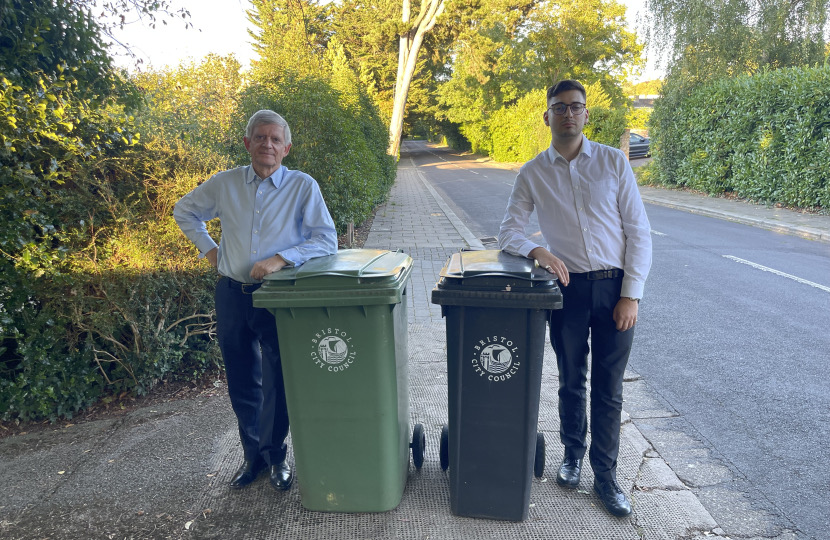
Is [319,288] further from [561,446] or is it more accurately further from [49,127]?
[49,127]

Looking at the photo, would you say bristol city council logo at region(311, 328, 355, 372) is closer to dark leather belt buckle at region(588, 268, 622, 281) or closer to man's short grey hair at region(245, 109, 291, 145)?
man's short grey hair at region(245, 109, 291, 145)

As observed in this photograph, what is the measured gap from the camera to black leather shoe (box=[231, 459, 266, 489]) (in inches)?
124

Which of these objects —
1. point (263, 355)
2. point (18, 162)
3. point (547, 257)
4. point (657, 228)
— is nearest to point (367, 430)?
point (263, 355)

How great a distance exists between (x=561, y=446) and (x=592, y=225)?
58.9 inches

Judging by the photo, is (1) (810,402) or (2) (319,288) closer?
(2) (319,288)

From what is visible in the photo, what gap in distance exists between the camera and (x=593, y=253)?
2754 mm

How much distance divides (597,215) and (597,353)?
0.68 metres

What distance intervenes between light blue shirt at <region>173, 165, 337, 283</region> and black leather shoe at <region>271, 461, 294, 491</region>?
1036 mm

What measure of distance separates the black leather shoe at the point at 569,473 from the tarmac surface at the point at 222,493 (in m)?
0.05

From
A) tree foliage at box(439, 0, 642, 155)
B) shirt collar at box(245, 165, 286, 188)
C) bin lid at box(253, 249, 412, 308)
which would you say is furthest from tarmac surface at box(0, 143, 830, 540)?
tree foliage at box(439, 0, 642, 155)

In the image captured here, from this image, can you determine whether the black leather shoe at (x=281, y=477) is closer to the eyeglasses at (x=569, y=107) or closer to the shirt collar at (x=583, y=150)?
the shirt collar at (x=583, y=150)

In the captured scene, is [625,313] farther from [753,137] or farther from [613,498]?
[753,137]

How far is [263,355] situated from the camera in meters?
3.03

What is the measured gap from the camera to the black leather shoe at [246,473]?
3146 millimetres
